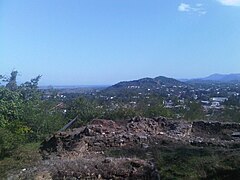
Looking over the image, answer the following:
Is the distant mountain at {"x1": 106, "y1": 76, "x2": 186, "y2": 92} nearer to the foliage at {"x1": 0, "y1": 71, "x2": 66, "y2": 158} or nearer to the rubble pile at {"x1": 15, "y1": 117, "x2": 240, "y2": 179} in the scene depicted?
the foliage at {"x1": 0, "y1": 71, "x2": 66, "y2": 158}

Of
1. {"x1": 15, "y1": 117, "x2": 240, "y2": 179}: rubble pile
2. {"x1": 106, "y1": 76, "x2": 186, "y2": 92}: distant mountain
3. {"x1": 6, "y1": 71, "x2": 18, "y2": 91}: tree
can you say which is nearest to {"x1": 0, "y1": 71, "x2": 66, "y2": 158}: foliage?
{"x1": 6, "y1": 71, "x2": 18, "y2": 91}: tree

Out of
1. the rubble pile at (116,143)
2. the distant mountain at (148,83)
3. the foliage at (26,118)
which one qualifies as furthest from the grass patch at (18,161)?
the distant mountain at (148,83)

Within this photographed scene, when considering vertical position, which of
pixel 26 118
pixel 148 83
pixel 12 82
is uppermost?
pixel 12 82

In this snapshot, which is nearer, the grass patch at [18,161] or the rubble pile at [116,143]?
the rubble pile at [116,143]

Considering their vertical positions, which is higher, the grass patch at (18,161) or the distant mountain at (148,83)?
the grass patch at (18,161)

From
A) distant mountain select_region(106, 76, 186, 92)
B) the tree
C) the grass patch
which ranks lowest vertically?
distant mountain select_region(106, 76, 186, 92)

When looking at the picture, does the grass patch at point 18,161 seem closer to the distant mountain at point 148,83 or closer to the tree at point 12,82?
the tree at point 12,82

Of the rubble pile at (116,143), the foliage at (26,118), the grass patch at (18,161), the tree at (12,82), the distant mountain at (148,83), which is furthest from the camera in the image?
the distant mountain at (148,83)

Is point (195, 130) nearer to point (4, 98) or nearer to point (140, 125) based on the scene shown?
point (140, 125)

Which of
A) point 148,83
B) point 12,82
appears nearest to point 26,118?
point 12,82

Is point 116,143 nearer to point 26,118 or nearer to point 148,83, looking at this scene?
point 26,118

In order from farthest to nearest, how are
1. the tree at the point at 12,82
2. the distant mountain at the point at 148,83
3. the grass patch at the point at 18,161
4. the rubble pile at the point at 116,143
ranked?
the distant mountain at the point at 148,83
the tree at the point at 12,82
the grass patch at the point at 18,161
the rubble pile at the point at 116,143

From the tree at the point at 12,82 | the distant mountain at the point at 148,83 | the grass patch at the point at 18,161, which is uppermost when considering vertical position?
the tree at the point at 12,82

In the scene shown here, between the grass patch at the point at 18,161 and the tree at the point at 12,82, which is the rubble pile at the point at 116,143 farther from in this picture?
the tree at the point at 12,82
